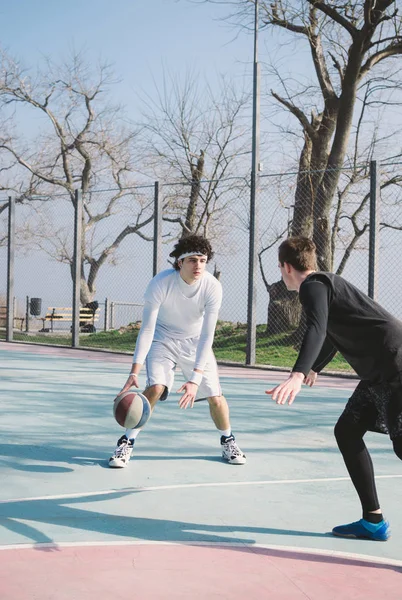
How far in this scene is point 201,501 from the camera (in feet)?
15.5

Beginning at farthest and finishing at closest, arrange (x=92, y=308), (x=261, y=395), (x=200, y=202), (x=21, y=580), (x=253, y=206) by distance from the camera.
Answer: (x=92, y=308)
(x=200, y=202)
(x=253, y=206)
(x=261, y=395)
(x=21, y=580)

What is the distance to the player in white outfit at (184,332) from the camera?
18.1ft

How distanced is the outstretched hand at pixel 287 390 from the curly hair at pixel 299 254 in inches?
23.4

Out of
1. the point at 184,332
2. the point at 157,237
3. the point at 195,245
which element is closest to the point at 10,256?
the point at 157,237

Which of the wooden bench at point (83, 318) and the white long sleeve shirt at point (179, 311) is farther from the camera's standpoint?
the wooden bench at point (83, 318)

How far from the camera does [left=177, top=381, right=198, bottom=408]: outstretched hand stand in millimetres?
4936

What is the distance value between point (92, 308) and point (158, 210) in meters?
11.9

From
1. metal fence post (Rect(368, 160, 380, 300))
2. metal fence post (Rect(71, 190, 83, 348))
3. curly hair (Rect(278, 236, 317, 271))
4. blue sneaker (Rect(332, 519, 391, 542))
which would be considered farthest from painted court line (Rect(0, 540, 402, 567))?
metal fence post (Rect(71, 190, 83, 348))

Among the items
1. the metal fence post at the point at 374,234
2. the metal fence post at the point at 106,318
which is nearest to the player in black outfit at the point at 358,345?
the metal fence post at the point at 374,234

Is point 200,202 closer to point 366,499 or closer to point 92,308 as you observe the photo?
point 92,308

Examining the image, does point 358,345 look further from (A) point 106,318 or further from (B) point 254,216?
(A) point 106,318

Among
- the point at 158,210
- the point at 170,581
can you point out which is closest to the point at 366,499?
the point at 170,581

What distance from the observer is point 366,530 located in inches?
159

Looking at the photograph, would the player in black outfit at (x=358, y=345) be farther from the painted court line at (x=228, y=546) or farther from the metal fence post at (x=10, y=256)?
the metal fence post at (x=10, y=256)
